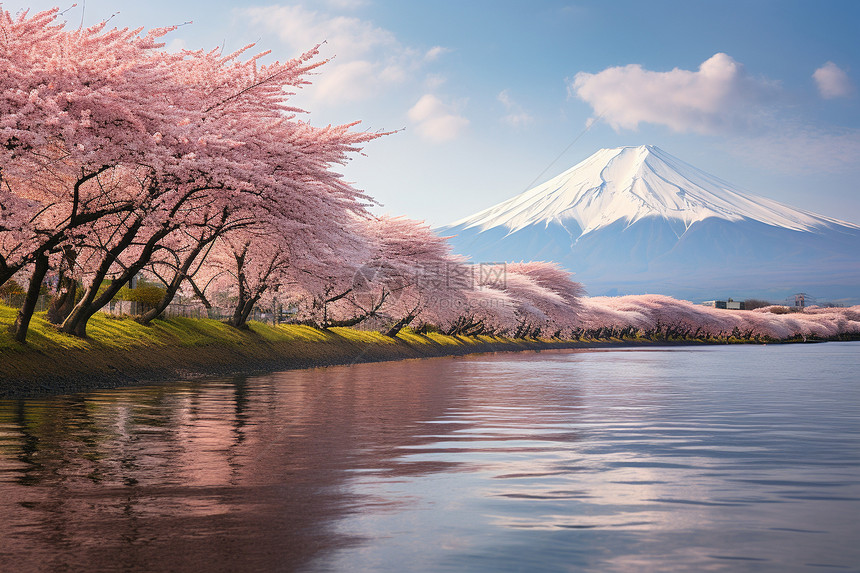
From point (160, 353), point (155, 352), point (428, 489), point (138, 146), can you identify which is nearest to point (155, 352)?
point (155, 352)

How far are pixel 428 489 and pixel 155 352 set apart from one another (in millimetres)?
27289

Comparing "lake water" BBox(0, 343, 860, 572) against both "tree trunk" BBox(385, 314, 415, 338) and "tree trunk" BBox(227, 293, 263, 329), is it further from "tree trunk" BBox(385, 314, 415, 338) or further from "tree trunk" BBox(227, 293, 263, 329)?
"tree trunk" BBox(385, 314, 415, 338)

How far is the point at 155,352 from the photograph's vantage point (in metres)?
34.6

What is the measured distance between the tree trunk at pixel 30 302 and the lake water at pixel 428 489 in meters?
8.23

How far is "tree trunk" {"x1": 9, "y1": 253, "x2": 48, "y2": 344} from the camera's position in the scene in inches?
1049

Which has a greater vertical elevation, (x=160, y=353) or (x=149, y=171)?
(x=149, y=171)

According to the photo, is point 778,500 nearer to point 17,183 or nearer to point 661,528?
point 661,528

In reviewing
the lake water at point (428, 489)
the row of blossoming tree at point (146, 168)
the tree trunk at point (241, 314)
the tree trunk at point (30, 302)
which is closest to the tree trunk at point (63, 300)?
the row of blossoming tree at point (146, 168)

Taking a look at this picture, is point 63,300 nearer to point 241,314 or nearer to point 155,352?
point 155,352

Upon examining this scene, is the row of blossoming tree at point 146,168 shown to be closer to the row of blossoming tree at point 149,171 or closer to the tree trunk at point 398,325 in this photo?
the row of blossoming tree at point 149,171

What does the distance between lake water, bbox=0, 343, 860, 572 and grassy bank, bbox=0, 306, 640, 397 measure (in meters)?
7.40

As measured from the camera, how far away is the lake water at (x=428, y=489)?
6.71 meters

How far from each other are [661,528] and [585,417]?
10.8 meters

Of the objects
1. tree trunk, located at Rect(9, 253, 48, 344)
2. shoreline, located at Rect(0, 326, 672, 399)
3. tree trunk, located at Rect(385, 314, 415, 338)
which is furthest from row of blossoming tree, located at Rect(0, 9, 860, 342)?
tree trunk, located at Rect(385, 314, 415, 338)
